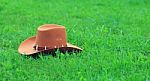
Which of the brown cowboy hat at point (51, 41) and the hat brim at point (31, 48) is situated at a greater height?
the brown cowboy hat at point (51, 41)

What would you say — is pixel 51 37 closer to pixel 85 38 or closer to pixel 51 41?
pixel 51 41

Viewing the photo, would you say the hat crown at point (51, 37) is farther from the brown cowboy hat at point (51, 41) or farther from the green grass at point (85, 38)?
the green grass at point (85, 38)

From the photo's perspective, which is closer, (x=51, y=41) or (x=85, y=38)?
(x=51, y=41)

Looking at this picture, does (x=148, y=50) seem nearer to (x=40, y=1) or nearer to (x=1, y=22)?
(x=1, y=22)

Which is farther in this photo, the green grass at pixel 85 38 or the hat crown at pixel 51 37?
the hat crown at pixel 51 37

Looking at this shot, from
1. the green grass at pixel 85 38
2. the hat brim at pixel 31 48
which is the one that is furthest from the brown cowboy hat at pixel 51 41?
the green grass at pixel 85 38

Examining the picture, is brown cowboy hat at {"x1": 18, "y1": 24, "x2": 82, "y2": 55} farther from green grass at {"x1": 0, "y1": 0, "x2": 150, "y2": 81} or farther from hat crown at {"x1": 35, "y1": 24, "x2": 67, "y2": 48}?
green grass at {"x1": 0, "y1": 0, "x2": 150, "y2": 81}

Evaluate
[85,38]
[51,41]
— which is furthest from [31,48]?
[85,38]

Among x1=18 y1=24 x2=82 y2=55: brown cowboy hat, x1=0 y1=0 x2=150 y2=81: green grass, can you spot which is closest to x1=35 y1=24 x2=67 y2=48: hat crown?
x1=18 y1=24 x2=82 y2=55: brown cowboy hat
